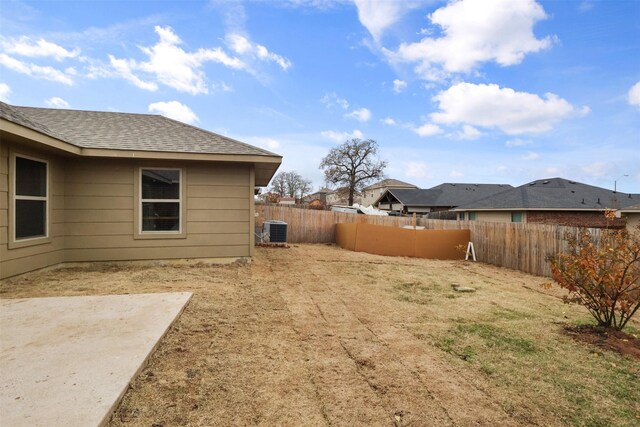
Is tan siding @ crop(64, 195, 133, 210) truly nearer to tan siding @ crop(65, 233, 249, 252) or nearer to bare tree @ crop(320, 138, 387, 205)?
tan siding @ crop(65, 233, 249, 252)

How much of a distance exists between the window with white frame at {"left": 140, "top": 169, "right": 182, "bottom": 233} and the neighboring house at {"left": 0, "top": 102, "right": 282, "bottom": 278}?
0.8 inches

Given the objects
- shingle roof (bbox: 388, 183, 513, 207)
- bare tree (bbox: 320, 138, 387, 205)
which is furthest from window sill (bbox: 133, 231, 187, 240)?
bare tree (bbox: 320, 138, 387, 205)

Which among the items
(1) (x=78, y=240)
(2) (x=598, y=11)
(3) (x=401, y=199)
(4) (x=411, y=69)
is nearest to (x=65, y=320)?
(1) (x=78, y=240)

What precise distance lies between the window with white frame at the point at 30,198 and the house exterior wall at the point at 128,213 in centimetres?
17

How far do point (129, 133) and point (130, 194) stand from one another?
160 cm

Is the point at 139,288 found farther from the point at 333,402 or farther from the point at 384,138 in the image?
the point at 384,138

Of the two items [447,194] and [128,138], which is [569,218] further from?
[128,138]

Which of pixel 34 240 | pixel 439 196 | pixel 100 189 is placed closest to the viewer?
pixel 34 240

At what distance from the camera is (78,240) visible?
684cm

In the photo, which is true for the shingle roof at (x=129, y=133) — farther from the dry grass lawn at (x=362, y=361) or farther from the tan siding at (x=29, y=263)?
the dry grass lawn at (x=362, y=361)

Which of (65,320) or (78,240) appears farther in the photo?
(78,240)

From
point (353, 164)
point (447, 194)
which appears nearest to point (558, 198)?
point (447, 194)

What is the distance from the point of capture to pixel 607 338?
382 cm

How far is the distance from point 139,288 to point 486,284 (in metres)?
6.86
